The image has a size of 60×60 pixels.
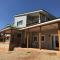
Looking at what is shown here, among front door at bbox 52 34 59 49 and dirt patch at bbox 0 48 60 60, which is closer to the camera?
dirt patch at bbox 0 48 60 60

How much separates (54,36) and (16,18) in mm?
11702

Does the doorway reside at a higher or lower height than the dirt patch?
higher

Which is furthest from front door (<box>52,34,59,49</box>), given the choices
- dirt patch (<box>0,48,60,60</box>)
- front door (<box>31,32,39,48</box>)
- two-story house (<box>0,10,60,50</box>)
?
dirt patch (<box>0,48,60,60</box>)

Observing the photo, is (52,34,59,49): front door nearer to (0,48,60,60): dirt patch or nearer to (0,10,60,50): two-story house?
(0,10,60,50): two-story house

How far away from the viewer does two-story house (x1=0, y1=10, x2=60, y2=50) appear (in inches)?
934

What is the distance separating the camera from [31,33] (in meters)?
28.6

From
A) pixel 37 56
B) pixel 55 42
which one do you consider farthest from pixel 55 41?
pixel 37 56

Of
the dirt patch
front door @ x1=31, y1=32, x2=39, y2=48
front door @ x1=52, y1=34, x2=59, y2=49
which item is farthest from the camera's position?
front door @ x1=31, y1=32, x2=39, y2=48

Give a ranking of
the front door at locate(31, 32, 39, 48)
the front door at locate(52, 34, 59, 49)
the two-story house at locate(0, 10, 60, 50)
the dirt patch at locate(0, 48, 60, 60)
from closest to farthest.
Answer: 1. the dirt patch at locate(0, 48, 60, 60)
2. the front door at locate(52, 34, 59, 49)
3. the two-story house at locate(0, 10, 60, 50)
4. the front door at locate(31, 32, 39, 48)

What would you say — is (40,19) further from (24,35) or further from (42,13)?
(24,35)

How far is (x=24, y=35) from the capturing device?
28.7 metres

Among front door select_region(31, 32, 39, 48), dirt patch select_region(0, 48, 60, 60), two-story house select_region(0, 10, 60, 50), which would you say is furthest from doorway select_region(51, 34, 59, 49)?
dirt patch select_region(0, 48, 60, 60)

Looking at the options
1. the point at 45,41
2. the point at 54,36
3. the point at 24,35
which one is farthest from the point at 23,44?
the point at 54,36

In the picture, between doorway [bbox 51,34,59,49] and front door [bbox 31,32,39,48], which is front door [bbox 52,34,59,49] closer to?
doorway [bbox 51,34,59,49]
